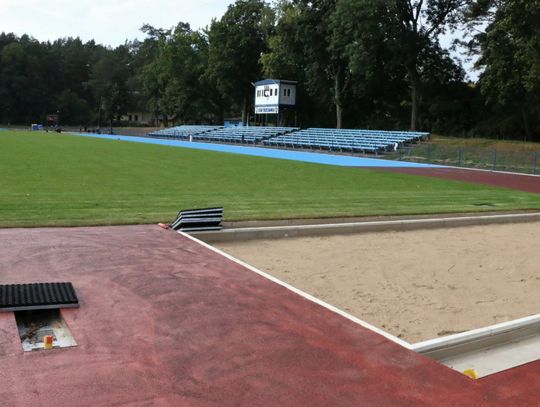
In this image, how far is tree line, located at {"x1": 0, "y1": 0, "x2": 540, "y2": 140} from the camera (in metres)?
43.9

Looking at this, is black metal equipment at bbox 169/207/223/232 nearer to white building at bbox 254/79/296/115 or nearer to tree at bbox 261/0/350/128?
tree at bbox 261/0/350/128

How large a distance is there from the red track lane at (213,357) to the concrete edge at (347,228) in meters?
2.88

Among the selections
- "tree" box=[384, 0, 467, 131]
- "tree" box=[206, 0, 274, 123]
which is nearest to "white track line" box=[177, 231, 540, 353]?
"tree" box=[384, 0, 467, 131]

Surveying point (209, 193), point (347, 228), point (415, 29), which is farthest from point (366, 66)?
point (347, 228)

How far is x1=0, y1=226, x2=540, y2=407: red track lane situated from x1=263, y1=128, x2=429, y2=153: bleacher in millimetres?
34680

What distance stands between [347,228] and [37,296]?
679cm

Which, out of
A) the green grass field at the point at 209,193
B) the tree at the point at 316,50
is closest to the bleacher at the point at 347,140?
the tree at the point at 316,50

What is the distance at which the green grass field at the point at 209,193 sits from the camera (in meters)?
11.6

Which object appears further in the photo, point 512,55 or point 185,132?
point 185,132

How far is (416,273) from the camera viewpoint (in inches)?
325

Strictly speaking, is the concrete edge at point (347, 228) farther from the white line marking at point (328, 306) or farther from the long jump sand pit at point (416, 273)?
the white line marking at point (328, 306)

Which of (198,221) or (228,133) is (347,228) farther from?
(228,133)

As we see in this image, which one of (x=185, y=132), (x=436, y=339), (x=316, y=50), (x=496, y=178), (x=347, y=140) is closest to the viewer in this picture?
(x=436, y=339)

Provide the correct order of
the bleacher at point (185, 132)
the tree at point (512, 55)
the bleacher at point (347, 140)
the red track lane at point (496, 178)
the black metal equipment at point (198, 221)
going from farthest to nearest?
the bleacher at point (185, 132) → the bleacher at point (347, 140) → the tree at point (512, 55) → the red track lane at point (496, 178) → the black metal equipment at point (198, 221)
